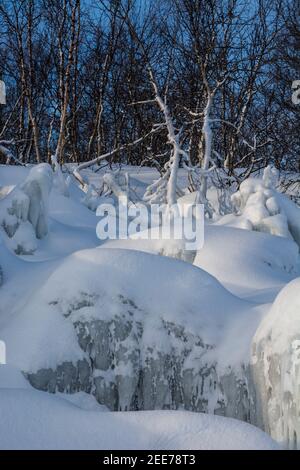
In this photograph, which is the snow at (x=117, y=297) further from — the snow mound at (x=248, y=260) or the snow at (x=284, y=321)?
the snow mound at (x=248, y=260)

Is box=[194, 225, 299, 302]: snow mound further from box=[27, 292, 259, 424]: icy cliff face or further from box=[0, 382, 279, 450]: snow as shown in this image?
box=[0, 382, 279, 450]: snow

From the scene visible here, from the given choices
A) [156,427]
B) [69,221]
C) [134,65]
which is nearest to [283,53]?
[134,65]

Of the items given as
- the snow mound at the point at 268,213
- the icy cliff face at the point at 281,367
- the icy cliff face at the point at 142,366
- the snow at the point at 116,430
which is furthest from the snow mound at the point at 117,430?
the snow mound at the point at 268,213

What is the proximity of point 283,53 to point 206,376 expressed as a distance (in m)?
13.9

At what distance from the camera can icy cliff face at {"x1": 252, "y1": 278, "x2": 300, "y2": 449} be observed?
152 inches

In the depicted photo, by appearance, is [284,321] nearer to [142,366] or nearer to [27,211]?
[142,366]

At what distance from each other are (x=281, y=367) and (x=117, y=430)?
1.55 meters

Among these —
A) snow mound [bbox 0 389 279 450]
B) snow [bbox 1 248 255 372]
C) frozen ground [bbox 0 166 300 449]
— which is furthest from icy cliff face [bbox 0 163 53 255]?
snow mound [bbox 0 389 279 450]

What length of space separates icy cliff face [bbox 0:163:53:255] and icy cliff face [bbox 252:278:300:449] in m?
3.28

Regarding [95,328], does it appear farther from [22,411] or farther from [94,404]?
[22,411]

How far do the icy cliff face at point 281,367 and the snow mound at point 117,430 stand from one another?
125 cm

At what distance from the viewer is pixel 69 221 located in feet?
28.4

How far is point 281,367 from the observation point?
400 centimetres

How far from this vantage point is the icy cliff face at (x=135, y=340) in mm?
4496
